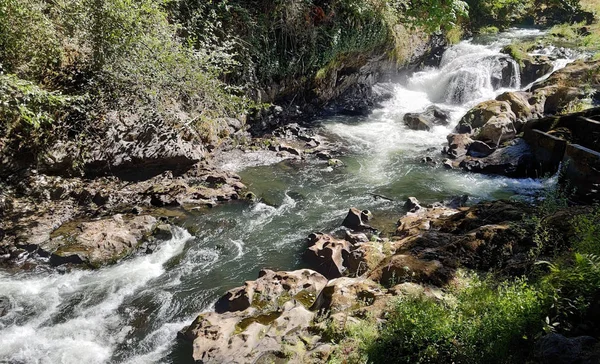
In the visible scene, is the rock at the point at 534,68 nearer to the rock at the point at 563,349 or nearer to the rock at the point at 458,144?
the rock at the point at 458,144

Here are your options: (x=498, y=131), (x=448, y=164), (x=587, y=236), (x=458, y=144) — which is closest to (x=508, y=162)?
(x=448, y=164)

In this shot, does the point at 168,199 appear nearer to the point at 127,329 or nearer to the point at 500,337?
the point at 127,329

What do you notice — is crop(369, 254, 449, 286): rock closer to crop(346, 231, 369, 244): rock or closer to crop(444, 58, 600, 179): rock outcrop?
crop(346, 231, 369, 244): rock

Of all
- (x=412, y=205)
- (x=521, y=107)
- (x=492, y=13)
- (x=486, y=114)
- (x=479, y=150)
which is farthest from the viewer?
(x=492, y=13)

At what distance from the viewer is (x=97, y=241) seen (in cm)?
754

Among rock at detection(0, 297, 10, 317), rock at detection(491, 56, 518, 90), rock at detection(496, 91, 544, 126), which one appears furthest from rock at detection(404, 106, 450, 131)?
rock at detection(0, 297, 10, 317)

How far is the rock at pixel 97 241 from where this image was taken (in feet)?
23.8

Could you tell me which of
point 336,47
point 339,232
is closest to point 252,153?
point 339,232

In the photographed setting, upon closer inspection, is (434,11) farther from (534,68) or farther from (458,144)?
(458,144)

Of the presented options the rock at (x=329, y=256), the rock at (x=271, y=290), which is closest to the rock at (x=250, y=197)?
the rock at (x=329, y=256)

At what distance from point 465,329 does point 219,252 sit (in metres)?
5.29

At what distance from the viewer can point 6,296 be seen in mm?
6414

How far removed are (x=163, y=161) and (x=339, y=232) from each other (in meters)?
5.00

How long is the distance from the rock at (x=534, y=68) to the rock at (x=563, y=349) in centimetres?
1839
